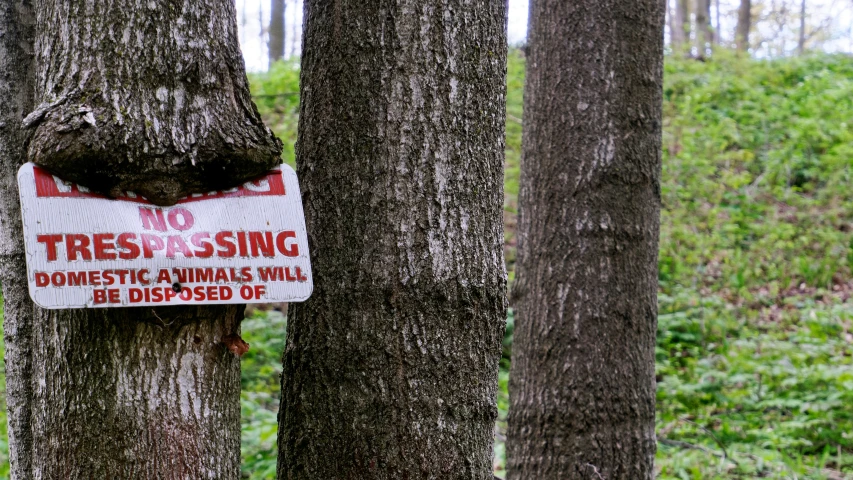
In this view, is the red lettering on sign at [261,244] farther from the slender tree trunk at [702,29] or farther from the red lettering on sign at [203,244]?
the slender tree trunk at [702,29]

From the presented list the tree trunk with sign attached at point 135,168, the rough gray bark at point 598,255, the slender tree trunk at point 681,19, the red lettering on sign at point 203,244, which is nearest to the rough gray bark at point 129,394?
the tree trunk with sign attached at point 135,168

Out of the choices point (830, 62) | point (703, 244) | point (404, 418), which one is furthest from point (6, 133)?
point (830, 62)

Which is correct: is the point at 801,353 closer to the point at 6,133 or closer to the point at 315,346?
the point at 315,346

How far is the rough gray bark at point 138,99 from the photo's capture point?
4.18ft

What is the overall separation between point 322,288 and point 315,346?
0.13 meters

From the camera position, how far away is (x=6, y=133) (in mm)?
1917

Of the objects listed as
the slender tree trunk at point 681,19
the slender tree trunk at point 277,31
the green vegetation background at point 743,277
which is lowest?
the green vegetation background at point 743,277

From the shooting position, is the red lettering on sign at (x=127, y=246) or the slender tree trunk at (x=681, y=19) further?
the slender tree trunk at (x=681, y=19)

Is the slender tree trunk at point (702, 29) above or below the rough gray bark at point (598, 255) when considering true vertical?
above

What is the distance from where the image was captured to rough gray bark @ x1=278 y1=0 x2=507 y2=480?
5.03 ft

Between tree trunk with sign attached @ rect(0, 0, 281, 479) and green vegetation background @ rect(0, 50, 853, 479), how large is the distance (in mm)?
2780

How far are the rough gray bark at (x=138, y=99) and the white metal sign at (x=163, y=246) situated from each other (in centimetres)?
5

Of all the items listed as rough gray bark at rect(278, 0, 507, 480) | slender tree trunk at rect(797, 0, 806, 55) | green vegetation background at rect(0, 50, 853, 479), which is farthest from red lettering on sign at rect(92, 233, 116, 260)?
slender tree trunk at rect(797, 0, 806, 55)

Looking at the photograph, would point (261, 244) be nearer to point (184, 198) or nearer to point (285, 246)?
point (285, 246)
